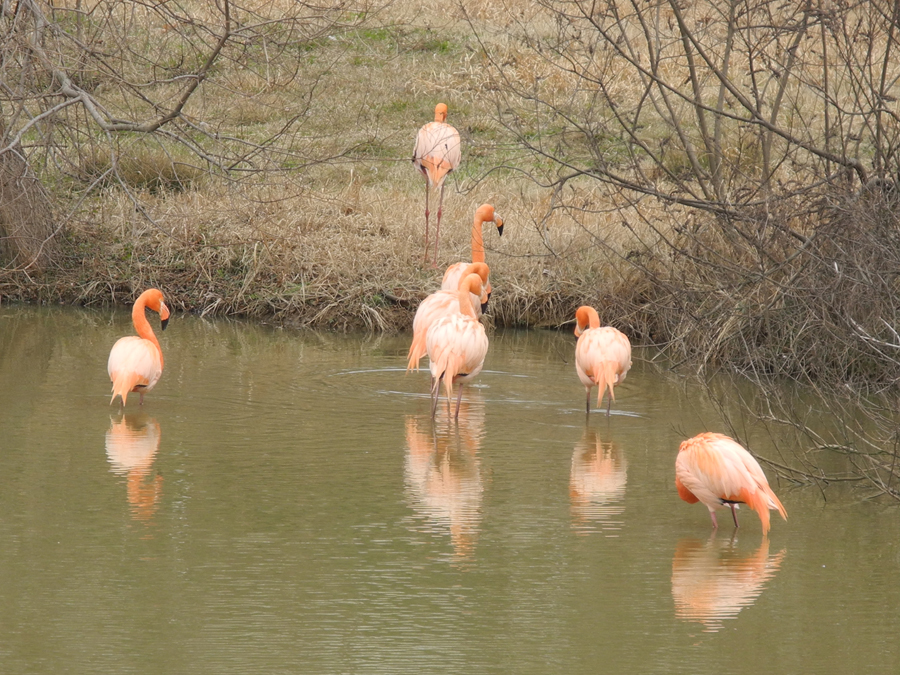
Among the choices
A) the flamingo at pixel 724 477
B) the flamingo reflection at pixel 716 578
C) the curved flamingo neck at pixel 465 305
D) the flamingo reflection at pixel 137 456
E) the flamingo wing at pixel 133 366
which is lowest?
the flamingo reflection at pixel 716 578

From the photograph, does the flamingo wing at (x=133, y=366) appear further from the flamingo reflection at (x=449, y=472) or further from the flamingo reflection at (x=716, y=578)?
the flamingo reflection at (x=716, y=578)

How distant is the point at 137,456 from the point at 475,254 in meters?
3.71

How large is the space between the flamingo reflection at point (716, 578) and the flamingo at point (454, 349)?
2061 mm

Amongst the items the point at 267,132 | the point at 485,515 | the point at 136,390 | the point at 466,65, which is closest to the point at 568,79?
the point at 466,65

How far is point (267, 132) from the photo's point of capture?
14781 millimetres

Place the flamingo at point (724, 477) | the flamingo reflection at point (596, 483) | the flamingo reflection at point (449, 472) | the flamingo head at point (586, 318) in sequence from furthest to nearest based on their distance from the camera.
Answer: the flamingo head at point (586, 318) → the flamingo reflection at point (596, 483) → the flamingo reflection at point (449, 472) → the flamingo at point (724, 477)

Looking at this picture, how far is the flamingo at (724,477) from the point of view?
4.58 metres

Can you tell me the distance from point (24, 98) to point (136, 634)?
424 centimetres

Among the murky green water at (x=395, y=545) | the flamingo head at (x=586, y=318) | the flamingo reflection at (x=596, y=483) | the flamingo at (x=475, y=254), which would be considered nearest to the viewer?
the murky green water at (x=395, y=545)

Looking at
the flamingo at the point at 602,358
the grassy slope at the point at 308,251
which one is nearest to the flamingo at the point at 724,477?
the flamingo at the point at 602,358

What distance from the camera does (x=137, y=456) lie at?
5.68 metres

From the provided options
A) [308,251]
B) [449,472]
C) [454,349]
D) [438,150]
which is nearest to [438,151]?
[438,150]

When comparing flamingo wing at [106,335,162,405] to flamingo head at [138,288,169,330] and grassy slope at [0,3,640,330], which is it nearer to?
flamingo head at [138,288,169,330]

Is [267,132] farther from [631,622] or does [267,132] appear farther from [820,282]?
[631,622]
